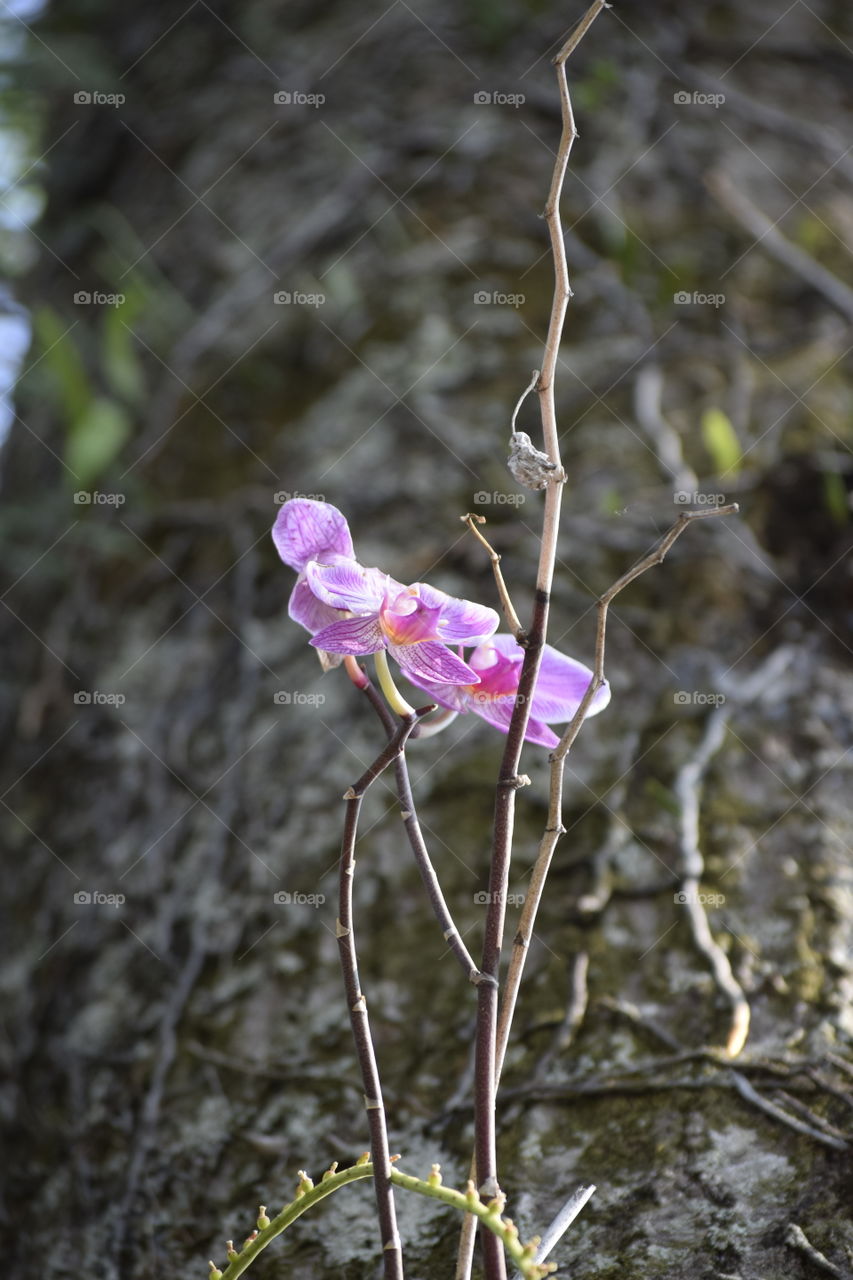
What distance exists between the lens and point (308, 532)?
67cm

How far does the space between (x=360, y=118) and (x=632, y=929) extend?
87.6 inches

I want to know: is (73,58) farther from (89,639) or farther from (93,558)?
(89,639)

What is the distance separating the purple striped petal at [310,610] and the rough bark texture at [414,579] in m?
0.51

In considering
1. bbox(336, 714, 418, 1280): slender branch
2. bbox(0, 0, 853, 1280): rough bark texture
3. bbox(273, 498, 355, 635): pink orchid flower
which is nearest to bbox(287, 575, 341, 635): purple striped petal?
bbox(273, 498, 355, 635): pink orchid flower

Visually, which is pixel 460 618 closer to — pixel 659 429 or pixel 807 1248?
pixel 807 1248

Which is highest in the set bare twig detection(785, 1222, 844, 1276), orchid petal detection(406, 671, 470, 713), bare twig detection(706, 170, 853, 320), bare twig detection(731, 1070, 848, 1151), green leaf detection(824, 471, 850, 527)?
orchid petal detection(406, 671, 470, 713)

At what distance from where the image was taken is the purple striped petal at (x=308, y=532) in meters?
0.66

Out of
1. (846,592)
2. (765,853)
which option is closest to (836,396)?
(846,592)

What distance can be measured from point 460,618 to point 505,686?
8cm

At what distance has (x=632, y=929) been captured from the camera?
110cm

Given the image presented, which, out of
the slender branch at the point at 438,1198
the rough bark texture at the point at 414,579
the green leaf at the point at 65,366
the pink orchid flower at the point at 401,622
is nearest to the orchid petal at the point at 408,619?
the pink orchid flower at the point at 401,622

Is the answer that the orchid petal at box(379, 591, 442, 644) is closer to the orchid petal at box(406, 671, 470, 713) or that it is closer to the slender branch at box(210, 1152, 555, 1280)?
the orchid petal at box(406, 671, 470, 713)

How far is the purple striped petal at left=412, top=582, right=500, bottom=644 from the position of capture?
2.01ft

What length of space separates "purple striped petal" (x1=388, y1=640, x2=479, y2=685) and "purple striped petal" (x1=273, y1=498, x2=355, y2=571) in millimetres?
82
